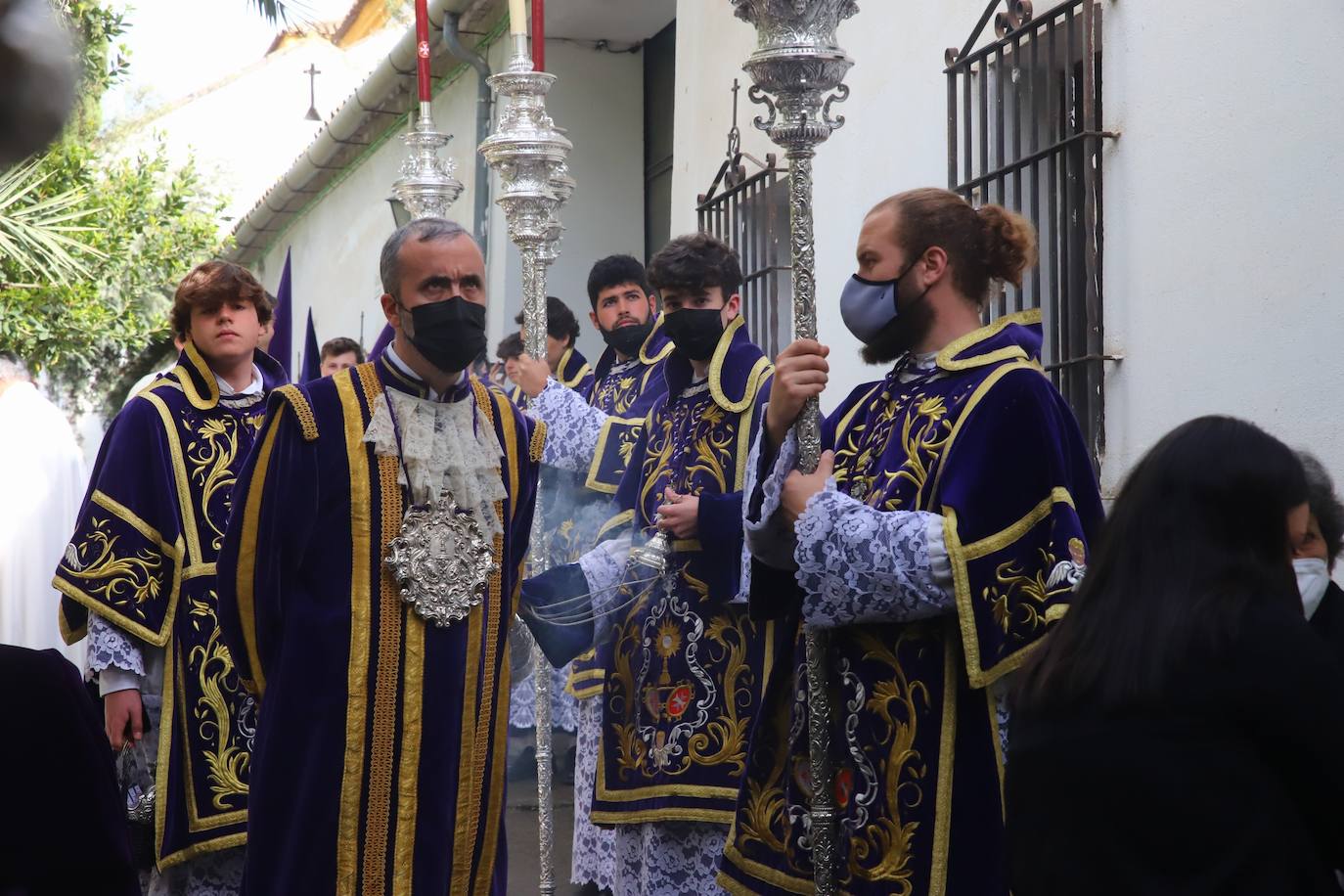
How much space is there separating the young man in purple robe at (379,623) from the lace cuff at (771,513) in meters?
0.59

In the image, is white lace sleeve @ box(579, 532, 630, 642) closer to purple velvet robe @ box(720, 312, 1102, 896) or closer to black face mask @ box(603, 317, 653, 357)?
purple velvet robe @ box(720, 312, 1102, 896)

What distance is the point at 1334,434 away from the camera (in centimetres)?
484

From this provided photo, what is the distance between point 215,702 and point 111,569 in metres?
0.47

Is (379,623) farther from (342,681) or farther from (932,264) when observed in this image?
(932,264)

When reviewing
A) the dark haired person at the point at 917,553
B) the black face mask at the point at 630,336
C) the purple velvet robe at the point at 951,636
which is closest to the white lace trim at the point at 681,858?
the dark haired person at the point at 917,553

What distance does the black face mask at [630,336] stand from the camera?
301 inches

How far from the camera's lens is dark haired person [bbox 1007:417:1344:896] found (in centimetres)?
223

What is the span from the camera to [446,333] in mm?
3854

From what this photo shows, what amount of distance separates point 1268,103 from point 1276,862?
3.49 m

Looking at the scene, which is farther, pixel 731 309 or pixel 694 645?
pixel 731 309

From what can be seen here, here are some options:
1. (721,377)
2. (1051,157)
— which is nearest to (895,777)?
(721,377)

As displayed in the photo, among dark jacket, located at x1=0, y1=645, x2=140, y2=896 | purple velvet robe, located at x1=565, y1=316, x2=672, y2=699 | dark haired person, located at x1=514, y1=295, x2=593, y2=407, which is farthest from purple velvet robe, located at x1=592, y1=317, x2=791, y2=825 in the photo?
dark haired person, located at x1=514, y1=295, x2=593, y2=407

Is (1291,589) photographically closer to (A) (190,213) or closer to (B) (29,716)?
(B) (29,716)

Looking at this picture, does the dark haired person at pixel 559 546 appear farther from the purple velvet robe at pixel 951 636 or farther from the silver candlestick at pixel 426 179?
the purple velvet robe at pixel 951 636
